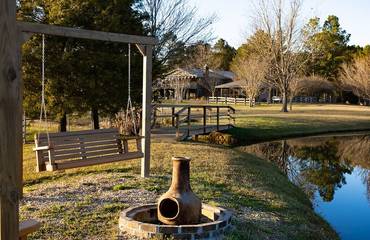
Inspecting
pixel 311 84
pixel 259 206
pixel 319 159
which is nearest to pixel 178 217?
pixel 259 206

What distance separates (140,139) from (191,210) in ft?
12.5

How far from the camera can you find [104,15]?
624 inches

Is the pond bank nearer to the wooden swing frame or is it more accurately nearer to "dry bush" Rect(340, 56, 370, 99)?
the wooden swing frame

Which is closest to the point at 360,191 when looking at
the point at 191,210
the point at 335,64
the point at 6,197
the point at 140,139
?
the point at 140,139

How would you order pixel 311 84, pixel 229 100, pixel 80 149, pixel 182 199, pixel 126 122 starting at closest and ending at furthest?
pixel 182 199 → pixel 80 149 → pixel 126 122 → pixel 229 100 → pixel 311 84

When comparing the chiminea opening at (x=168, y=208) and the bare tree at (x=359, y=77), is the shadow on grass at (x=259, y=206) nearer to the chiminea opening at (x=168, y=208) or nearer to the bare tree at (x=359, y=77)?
the chiminea opening at (x=168, y=208)

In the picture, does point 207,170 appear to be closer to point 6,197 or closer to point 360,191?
point 360,191

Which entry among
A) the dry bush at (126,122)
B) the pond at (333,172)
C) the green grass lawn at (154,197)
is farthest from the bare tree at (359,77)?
the green grass lawn at (154,197)

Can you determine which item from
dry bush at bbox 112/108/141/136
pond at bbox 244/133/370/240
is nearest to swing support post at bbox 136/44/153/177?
pond at bbox 244/133/370/240

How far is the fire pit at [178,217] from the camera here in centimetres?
550

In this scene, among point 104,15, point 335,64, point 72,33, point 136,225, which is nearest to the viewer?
point 136,225

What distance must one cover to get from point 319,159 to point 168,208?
14.1 m

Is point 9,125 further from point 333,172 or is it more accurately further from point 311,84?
point 311,84

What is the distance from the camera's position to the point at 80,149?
862 cm
